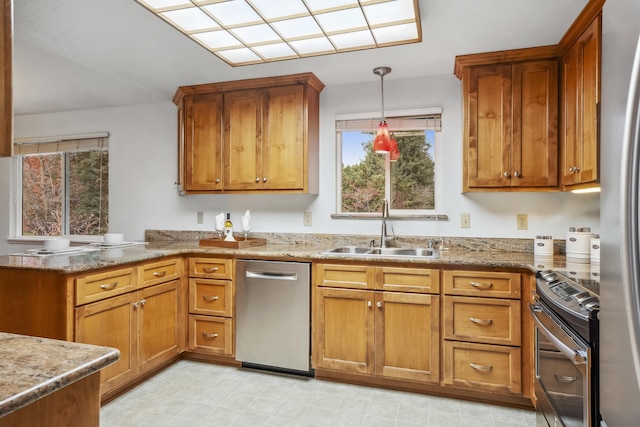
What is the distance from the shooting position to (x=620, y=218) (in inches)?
26.9

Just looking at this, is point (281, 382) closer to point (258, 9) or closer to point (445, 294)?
point (445, 294)

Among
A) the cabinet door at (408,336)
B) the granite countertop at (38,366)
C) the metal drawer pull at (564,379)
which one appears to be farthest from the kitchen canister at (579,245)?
the granite countertop at (38,366)

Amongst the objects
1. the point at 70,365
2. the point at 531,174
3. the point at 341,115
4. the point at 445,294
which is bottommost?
the point at 445,294

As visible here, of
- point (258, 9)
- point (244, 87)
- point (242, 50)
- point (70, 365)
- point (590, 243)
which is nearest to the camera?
point (70, 365)

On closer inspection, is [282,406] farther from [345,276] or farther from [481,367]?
[481,367]

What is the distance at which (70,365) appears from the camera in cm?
75

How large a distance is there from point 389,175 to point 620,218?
2607 millimetres

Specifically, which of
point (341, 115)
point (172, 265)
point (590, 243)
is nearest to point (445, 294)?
point (590, 243)

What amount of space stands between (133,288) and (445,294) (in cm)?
202

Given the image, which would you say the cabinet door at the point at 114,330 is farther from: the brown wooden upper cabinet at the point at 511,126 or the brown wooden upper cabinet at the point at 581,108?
the brown wooden upper cabinet at the point at 581,108

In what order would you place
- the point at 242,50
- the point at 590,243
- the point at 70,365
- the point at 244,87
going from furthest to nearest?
the point at 244,87, the point at 242,50, the point at 590,243, the point at 70,365

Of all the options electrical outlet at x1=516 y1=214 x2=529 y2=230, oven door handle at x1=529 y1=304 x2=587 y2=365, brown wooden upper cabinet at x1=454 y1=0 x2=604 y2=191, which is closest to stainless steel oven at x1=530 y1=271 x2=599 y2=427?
oven door handle at x1=529 y1=304 x2=587 y2=365

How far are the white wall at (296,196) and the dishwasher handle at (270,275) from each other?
28.2 inches

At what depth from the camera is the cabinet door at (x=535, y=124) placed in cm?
259
